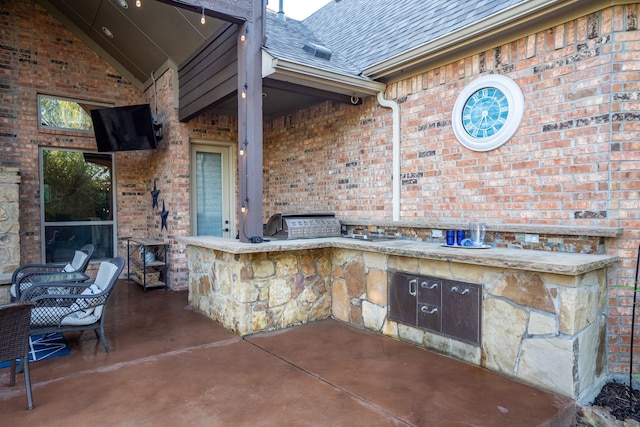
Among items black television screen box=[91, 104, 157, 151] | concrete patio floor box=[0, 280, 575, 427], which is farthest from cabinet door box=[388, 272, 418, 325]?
black television screen box=[91, 104, 157, 151]

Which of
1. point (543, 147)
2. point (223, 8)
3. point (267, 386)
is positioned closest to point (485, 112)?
point (543, 147)

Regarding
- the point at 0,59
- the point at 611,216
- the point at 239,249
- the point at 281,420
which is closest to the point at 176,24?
the point at 0,59

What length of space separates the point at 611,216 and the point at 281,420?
2712 millimetres

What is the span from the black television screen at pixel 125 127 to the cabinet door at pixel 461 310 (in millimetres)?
4913

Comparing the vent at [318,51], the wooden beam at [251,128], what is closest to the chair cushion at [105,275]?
the wooden beam at [251,128]

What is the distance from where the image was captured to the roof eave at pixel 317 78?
395cm

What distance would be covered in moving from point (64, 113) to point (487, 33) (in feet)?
21.2

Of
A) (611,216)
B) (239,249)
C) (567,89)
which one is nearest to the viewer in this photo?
(611,216)

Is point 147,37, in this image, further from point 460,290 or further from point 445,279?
point 460,290

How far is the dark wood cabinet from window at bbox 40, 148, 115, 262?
542 cm

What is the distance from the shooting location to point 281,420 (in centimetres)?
226

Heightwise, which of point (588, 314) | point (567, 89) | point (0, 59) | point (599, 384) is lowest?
point (599, 384)

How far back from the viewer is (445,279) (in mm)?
3184

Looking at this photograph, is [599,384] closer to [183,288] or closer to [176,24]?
[183,288]
